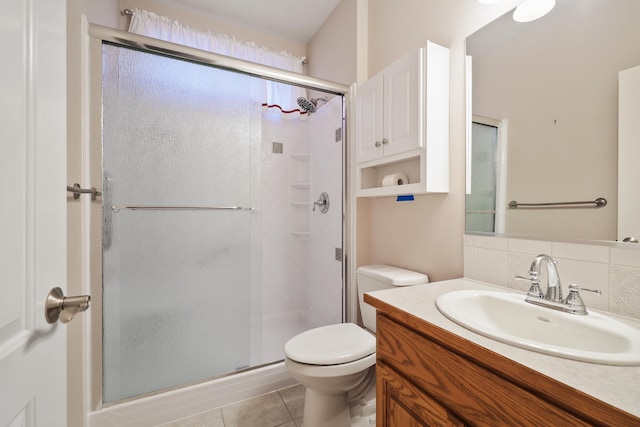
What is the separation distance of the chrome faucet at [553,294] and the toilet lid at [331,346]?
0.69 metres

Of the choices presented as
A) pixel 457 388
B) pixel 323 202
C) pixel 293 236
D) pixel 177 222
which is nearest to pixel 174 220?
pixel 177 222

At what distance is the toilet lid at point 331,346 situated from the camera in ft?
3.87

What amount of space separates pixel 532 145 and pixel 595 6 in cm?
44

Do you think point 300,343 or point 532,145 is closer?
point 532,145

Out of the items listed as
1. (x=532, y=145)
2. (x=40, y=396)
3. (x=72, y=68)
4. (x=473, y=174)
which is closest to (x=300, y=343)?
(x=40, y=396)

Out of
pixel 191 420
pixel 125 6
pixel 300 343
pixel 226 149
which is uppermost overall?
pixel 125 6

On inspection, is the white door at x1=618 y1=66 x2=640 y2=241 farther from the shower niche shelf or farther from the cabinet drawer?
the shower niche shelf

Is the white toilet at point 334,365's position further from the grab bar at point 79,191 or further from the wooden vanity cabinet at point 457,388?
the grab bar at point 79,191

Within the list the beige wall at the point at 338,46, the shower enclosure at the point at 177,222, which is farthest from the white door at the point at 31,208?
the beige wall at the point at 338,46

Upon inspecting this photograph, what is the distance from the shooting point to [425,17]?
1.46 metres

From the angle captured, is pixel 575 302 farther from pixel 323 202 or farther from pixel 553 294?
pixel 323 202

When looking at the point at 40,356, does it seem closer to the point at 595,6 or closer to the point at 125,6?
the point at 595,6

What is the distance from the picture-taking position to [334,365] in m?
1.17

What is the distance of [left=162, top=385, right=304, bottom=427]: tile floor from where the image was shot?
141cm
